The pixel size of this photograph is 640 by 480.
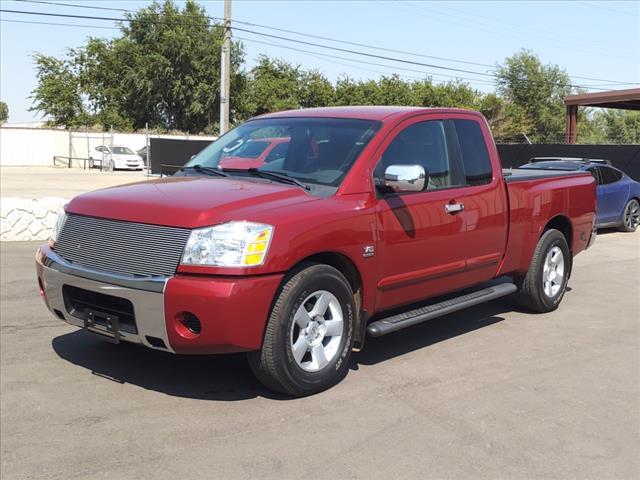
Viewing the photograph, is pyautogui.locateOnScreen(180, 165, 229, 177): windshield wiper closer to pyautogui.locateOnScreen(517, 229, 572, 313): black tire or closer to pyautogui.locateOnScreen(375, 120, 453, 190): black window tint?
pyautogui.locateOnScreen(375, 120, 453, 190): black window tint

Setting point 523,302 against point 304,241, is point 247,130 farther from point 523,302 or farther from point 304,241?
point 523,302

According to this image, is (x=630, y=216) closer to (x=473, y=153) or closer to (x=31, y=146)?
(x=473, y=153)

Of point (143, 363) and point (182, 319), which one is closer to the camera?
point (182, 319)

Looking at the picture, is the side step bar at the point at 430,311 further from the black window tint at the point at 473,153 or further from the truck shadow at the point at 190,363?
the black window tint at the point at 473,153

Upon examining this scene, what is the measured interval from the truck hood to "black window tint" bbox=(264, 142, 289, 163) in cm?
43

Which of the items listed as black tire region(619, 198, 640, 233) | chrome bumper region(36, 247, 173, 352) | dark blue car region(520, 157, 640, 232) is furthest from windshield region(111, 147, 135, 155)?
chrome bumper region(36, 247, 173, 352)

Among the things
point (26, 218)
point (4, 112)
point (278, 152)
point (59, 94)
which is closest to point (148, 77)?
point (59, 94)

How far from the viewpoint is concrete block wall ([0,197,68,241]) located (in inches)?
452

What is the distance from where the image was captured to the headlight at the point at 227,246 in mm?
4062

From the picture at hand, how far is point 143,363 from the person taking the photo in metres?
5.19

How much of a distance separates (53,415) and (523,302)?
4.60 metres

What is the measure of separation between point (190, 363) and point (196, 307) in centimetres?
133

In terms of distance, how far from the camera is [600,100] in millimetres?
26172

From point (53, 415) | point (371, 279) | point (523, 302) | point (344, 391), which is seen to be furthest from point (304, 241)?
point (523, 302)
